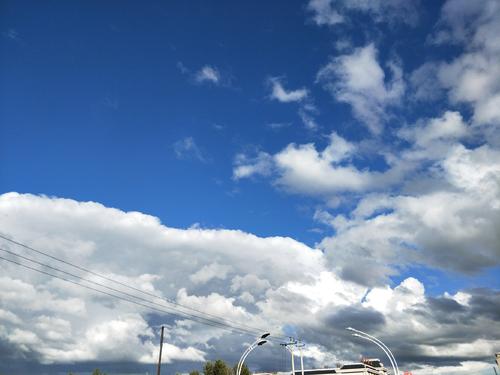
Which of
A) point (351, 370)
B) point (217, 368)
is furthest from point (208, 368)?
point (351, 370)

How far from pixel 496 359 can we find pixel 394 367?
108 meters

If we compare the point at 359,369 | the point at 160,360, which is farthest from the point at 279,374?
the point at 160,360

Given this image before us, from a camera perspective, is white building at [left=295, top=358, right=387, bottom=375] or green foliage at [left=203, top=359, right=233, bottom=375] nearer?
green foliage at [left=203, top=359, right=233, bottom=375]

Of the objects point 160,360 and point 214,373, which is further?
point 214,373

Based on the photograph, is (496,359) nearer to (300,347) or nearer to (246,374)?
(246,374)

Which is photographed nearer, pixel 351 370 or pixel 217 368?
pixel 217 368

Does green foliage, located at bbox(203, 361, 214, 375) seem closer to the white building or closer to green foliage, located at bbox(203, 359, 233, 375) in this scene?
green foliage, located at bbox(203, 359, 233, 375)

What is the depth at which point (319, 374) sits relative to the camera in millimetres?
112938

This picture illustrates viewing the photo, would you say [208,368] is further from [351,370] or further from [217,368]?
[351,370]

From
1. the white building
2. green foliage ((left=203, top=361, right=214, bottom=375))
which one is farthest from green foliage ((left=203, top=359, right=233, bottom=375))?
the white building

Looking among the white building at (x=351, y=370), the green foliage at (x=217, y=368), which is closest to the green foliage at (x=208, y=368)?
the green foliage at (x=217, y=368)

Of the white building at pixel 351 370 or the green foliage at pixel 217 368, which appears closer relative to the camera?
the green foliage at pixel 217 368

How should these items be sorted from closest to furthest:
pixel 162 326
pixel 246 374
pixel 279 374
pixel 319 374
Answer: pixel 162 326
pixel 246 374
pixel 319 374
pixel 279 374

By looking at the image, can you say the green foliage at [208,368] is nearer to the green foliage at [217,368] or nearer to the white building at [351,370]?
the green foliage at [217,368]
